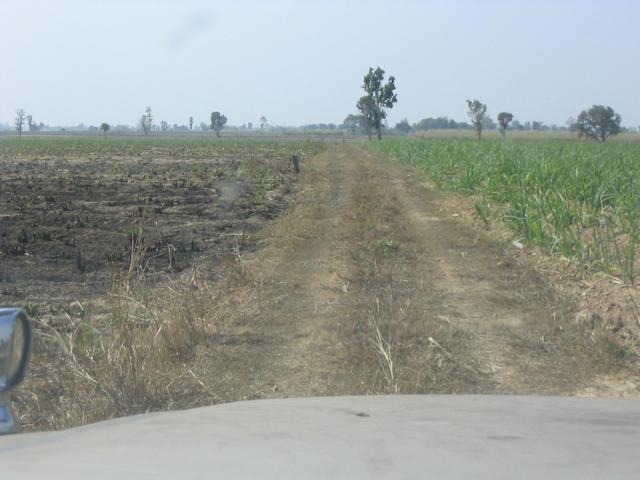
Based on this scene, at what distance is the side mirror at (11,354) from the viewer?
2781mm

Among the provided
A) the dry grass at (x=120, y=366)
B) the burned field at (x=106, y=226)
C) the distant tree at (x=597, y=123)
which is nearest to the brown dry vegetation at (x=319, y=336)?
the dry grass at (x=120, y=366)

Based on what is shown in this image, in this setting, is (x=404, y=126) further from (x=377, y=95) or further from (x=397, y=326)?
(x=397, y=326)

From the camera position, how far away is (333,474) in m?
2.47

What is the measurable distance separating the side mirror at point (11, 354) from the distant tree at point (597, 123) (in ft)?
266

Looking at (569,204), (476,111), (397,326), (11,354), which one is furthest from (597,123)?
(11,354)

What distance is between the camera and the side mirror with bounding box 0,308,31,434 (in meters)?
2.78

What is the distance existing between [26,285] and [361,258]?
4167mm

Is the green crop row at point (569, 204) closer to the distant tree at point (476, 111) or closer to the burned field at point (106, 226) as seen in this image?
the burned field at point (106, 226)

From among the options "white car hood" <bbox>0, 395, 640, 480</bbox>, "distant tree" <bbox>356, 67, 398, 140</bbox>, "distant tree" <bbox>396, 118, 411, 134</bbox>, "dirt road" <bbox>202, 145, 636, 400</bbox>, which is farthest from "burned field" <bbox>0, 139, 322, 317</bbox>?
"distant tree" <bbox>396, 118, 411, 134</bbox>

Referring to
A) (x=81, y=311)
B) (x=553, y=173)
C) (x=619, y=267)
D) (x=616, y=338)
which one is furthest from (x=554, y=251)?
(x=81, y=311)

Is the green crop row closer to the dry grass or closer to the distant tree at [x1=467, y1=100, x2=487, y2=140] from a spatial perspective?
the dry grass

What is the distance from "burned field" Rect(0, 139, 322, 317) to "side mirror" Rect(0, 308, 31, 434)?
13.5ft

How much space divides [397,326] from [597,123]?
7842 centimetres

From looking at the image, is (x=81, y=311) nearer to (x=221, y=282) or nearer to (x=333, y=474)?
(x=221, y=282)
